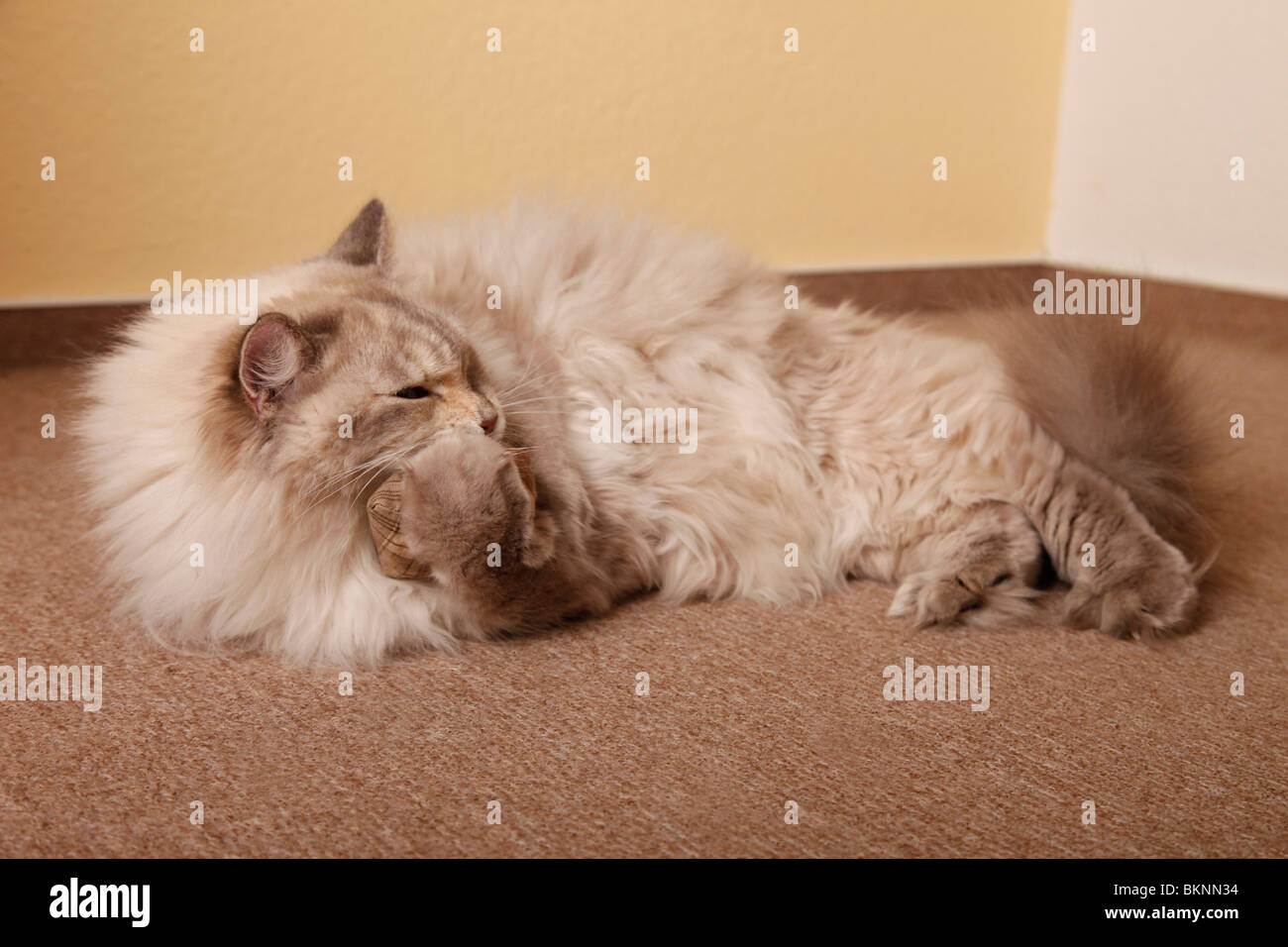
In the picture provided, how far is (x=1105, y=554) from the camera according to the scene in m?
1.59

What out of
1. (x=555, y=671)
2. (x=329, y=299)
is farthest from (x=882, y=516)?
(x=329, y=299)

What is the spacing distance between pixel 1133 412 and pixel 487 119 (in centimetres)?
218

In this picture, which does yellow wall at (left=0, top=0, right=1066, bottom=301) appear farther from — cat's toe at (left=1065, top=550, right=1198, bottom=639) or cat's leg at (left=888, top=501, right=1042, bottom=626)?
cat's toe at (left=1065, top=550, right=1198, bottom=639)

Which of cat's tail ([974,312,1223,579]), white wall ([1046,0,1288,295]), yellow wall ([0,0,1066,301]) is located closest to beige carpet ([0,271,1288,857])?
cat's tail ([974,312,1223,579])

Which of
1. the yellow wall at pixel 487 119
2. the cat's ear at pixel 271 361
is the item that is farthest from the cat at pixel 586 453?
the yellow wall at pixel 487 119

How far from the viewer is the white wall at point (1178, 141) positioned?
Answer: 313cm

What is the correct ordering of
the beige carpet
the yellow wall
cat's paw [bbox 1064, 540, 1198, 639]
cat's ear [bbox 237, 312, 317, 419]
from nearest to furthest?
the beige carpet < cat's ear [bbox 237, 312, 317, 419] < cat's paw [bbox 1064, 540, 1198, 639] < the yellow wall

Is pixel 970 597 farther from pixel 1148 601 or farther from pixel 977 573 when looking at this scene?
pixel 1148 601

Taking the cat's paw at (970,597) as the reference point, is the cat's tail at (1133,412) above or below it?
above

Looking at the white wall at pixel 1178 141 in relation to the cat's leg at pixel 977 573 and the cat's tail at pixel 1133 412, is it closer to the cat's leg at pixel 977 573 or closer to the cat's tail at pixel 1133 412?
the cat's tail at pixel 1133 412

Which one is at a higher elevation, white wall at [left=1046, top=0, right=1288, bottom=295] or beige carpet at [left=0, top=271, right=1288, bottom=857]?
white wall at [left=1046, top=0, right=1288, bottom=295]

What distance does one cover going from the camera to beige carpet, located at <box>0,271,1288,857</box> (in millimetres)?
1121

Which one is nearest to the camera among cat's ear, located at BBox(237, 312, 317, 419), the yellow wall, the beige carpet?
the beige carpet

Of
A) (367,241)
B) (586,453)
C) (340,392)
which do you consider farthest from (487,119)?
(340,392)
